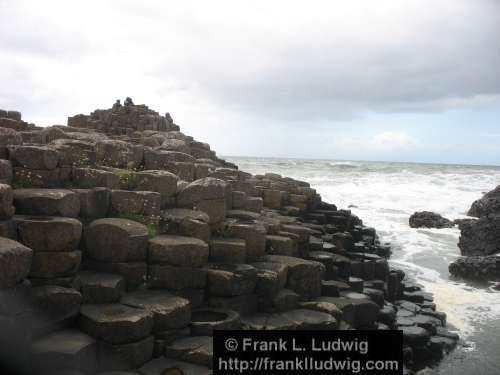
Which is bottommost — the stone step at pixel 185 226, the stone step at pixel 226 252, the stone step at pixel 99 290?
the stone step at pixel 99 290

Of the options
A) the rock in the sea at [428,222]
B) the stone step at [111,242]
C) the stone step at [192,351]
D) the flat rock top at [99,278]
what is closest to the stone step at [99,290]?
the flat rock top at [99,278]

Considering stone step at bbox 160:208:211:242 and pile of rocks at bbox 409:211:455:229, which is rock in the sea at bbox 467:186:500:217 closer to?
pile of rocks at bbox 409:211:455:229

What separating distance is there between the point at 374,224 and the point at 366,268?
503 inches

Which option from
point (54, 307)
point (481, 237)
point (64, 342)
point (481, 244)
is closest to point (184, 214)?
point (54, 307)

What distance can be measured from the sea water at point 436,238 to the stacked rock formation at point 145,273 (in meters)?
0.65

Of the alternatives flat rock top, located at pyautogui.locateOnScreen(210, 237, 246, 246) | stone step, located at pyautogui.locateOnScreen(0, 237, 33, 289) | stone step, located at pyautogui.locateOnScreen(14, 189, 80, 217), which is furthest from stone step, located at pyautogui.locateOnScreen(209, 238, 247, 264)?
stone step, located at pyautogui.locateOnScreen(0, 237, 33, 289)

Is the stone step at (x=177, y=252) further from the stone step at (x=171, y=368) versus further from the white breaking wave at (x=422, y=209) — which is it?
the white breaking wave at (x=422, y=209)

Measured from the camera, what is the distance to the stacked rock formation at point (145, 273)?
542 centimetres

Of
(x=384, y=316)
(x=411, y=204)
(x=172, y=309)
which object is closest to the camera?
(x=172, y=309)

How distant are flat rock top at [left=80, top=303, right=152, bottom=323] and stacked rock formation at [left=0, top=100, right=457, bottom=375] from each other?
0.08 ft

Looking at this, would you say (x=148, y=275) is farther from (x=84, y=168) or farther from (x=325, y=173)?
(x=325, y=173)

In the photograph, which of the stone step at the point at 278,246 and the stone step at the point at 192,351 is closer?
the stone step at the point at 192,351

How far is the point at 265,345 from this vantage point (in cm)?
623

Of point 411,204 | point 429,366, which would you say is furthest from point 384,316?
point 411,204
